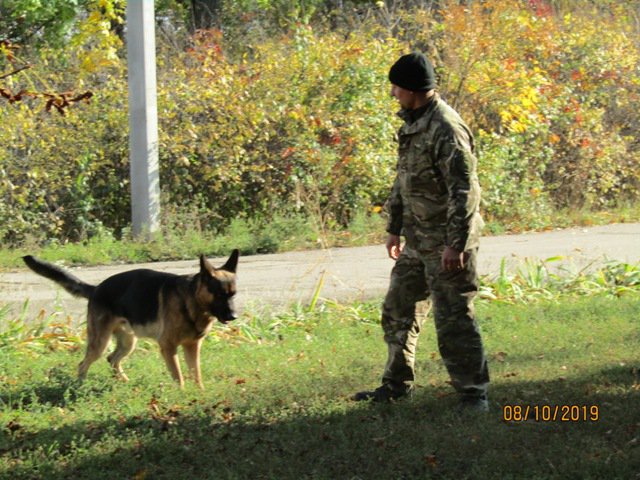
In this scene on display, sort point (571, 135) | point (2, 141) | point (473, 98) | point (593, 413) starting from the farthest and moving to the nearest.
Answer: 1. point (571, 135)
2. point (473, 98)
3. point (2, 141)
4. point (593, 413)

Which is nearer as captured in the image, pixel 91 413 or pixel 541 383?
pixel 91 413

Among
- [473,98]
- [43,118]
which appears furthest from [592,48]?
[43,118]

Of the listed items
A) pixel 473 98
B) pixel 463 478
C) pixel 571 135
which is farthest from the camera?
pixel 571 135

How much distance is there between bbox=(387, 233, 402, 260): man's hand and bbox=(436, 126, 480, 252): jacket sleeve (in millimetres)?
702

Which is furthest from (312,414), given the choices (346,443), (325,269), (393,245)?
(325,269)

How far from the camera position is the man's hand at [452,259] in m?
5.89

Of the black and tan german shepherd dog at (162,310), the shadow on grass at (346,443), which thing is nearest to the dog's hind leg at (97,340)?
the black and tan german shepherd dog at (162,310)

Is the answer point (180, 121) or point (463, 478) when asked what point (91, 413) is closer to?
point (463, 478)

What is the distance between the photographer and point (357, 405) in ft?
21.0

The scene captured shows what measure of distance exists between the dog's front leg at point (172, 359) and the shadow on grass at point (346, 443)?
25.9 inches

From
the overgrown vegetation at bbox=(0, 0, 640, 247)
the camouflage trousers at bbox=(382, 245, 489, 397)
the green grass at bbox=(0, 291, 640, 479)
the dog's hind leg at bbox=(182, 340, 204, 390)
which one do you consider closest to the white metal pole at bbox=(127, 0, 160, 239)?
the overgrown vegetation at bbox=(0, 0, 640, 247)

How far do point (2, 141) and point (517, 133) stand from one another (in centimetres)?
797

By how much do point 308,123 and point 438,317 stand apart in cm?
893

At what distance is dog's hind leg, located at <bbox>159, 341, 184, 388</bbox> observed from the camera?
23.0ft
